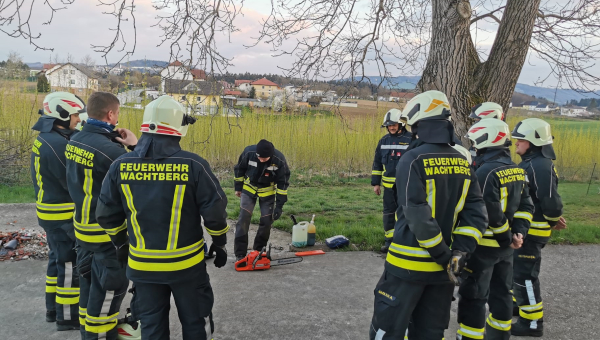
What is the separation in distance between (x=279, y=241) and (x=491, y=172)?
170 inches

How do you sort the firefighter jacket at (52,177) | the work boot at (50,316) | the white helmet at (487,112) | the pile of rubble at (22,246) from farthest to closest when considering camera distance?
the pile of rubble at (22,246)
the white helmet at (487,112)
the work boot at (50,316)
the firefighter jacket at (52,177)

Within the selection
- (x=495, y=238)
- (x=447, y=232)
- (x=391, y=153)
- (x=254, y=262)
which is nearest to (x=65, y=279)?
(x=254, y=262)

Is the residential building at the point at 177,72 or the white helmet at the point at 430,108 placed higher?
the residential building at the point at 177,72

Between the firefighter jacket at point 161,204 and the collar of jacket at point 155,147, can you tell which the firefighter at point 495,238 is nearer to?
the firefighter jacket at point 161,204

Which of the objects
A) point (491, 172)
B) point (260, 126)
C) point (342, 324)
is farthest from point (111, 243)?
point (260, 126)

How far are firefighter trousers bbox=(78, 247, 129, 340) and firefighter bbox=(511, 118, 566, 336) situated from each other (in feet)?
12.7

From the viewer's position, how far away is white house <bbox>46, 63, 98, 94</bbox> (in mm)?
10872

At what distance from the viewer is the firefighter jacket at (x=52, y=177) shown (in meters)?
3.78

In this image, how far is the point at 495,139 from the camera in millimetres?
3531

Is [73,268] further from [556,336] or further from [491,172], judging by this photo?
[556,336]

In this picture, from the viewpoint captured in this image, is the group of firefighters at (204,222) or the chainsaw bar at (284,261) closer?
the group of firefighters at (204,222)

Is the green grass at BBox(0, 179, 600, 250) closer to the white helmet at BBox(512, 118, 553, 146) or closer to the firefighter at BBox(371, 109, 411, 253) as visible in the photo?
the firefighter at BBox(371, 109, 411, 253)

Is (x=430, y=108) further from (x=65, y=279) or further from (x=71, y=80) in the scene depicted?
(x=71, y=80)

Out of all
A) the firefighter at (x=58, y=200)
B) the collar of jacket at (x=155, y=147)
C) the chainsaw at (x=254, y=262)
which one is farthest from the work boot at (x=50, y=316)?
the collar of jacket at (x=155, y=147)
